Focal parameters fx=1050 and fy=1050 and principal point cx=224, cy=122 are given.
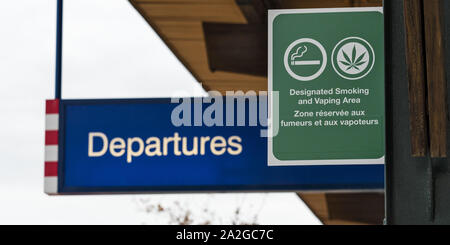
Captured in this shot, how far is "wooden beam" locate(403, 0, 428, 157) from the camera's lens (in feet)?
13.0

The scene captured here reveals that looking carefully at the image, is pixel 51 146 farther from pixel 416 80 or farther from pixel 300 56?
pixel 416 80

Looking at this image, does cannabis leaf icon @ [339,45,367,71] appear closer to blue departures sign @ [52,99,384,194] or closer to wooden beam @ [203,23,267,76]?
blue departures sign @ [52,99,384,194]

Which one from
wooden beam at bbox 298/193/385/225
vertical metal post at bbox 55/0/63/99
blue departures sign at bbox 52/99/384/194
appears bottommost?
wooden beam at bbox 298/193/385/225

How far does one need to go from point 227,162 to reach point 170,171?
15.8 inches

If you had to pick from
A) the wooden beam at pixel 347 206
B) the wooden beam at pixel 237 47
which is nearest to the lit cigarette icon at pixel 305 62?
the wooden beam at pixel 237 47

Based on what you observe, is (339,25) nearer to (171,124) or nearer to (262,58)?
(171,124)

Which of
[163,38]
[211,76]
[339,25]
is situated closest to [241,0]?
[163,38]

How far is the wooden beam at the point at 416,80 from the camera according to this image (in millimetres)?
3953

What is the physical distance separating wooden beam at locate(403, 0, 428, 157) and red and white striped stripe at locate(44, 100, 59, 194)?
3.69 m

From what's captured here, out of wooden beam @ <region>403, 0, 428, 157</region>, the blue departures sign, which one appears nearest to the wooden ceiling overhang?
the blue departures sign

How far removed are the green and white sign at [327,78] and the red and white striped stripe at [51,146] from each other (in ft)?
6.18

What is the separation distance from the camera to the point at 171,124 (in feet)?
23.2

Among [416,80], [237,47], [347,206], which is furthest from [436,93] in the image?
[347,206]

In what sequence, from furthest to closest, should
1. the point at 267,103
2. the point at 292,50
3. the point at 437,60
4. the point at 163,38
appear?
the point at 163,38, the point at 267,103, the point at 292,50, the point at 437,60
